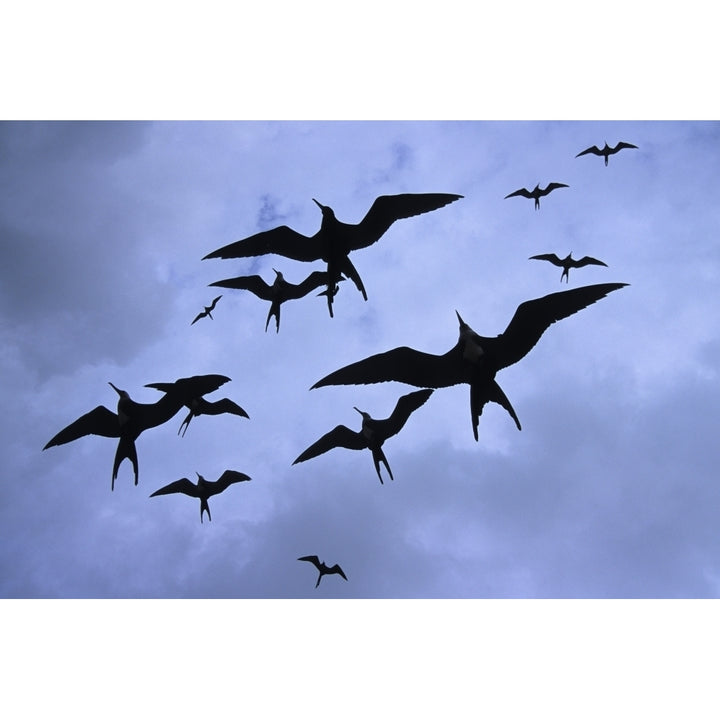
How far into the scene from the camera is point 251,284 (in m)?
12.7

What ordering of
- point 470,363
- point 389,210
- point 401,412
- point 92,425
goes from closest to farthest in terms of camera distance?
1. point 470,363
2. point 389,210
3. point 92,425
4. point 401,412

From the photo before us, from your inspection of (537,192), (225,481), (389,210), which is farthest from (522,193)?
(225,481)

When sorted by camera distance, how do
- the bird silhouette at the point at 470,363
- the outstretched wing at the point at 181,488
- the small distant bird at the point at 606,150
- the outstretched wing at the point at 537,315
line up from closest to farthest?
the outstretched wing at the point at 537,315, the bird silhouette at the point at 470,363, the outstretched wing at the point at 181,488, the small distant bird at the point at 606,150

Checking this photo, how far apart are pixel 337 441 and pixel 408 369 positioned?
10.7ft

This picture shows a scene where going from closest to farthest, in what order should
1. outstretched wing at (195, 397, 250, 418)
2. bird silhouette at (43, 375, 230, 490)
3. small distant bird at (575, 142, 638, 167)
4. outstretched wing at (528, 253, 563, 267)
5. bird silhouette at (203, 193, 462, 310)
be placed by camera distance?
bird silhouette at (203, 193, 462, 310)
bird silhouette at (43, 375, 230, 490)
outstretched wing at (195, 397, 250, 418)
outstretched wing at (528, 253, 563, 267)
small distant bird at (575, 142, 638, 167)

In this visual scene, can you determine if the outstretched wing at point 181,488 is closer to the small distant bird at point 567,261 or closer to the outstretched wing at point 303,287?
the outstretched wing at point 303,287

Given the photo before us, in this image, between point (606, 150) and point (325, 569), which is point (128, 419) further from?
point (606, 150)

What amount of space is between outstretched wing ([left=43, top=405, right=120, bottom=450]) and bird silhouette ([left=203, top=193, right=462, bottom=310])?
374 centimetres

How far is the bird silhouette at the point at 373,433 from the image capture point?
1171 centimetres

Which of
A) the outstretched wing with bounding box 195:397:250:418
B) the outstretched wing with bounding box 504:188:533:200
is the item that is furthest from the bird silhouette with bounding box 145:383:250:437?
the outstretched wing with bounding box 504:188:533:200

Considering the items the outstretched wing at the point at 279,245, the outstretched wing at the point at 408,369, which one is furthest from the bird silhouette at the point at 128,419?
the outstretched wing at the point at 408,369

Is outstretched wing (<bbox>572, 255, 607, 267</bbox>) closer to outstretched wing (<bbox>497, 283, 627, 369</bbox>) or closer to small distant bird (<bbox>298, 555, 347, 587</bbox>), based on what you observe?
outstretched wing (<bbox>497, 283, 627, 369</bbox>)

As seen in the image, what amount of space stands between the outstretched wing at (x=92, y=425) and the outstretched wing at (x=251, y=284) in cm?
314

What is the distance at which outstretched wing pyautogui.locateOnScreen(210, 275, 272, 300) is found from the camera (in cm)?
1255
